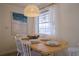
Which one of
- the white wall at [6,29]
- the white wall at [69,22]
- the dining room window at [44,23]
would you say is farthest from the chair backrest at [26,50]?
the white wall at [69,22]

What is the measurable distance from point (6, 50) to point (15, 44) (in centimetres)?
13

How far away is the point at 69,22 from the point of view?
1547mm

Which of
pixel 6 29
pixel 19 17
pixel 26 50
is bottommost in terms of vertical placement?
pixel 26 50

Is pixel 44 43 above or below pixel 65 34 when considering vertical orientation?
below

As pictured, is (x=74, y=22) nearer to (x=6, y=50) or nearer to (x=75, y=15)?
(x=75, y=15)

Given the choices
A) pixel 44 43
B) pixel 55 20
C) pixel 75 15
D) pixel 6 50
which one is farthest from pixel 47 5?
pixel 6 50

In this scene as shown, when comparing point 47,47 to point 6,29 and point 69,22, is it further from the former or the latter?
point 6,29

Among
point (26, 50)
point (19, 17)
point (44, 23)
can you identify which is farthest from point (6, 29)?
point (44, 23)

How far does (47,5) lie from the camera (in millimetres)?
1545

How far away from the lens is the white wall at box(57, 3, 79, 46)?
1542 mm

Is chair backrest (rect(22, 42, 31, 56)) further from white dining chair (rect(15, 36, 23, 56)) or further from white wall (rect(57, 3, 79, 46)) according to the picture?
white wall (rect(57, 3, 79, 46))

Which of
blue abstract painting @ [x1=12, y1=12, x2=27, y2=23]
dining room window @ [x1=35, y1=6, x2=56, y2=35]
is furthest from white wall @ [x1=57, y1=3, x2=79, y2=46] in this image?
blue abstract painting @ [x1=12, y1=12, x2=27, y2=23]

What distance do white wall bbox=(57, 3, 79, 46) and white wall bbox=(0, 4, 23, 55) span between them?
0.52 meters

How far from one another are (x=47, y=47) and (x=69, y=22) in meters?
0.42
